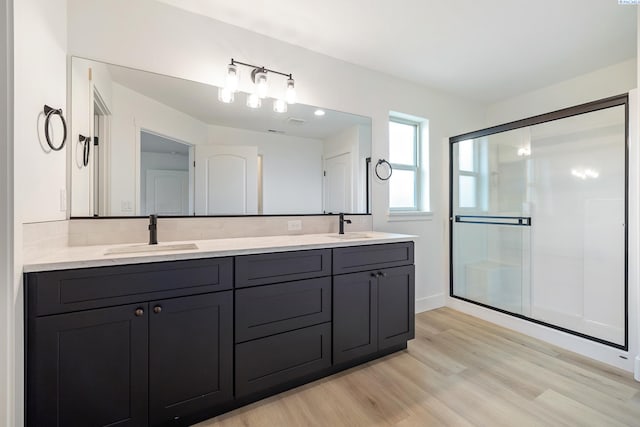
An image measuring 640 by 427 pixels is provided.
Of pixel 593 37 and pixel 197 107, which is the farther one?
pixel 593 37

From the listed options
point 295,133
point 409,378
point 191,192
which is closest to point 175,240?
point 191,192

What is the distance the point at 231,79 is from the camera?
6.26ft

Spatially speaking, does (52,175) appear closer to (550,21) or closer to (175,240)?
(175,240)

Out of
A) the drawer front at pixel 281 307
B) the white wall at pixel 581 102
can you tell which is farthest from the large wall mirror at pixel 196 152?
the white wall at pixel 581 102

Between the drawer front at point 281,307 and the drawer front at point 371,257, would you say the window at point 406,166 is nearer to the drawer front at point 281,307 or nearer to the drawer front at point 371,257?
the drawer front at point 371,257

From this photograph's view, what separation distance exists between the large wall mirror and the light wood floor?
1.29 m

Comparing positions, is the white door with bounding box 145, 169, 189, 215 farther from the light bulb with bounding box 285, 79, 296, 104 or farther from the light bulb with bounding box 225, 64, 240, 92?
the light bulb with bounding box 285, 79, 296, 104

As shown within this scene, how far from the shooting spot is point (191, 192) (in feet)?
6.35

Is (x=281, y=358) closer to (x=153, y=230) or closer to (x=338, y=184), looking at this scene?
(x=153, y=230)

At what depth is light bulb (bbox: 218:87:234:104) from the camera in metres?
1.95

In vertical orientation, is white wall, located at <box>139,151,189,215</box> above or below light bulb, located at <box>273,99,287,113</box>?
below

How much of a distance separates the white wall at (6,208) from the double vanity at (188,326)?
8cm

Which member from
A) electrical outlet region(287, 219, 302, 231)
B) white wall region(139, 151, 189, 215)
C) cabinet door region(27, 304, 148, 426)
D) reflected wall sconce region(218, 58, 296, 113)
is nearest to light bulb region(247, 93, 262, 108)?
reflected wall sconce region(218, 58, 296, 113)

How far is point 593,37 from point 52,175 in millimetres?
3751
